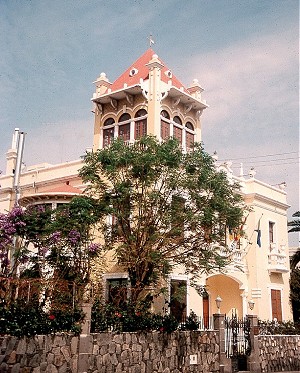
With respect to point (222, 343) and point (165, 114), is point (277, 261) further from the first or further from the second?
point (222, 343)

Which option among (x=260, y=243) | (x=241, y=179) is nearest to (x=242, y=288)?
(x=260, y=243)

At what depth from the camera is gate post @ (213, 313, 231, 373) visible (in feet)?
55.2

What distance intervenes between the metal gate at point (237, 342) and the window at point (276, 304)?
9573 mm

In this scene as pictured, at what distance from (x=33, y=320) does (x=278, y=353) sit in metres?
12.0

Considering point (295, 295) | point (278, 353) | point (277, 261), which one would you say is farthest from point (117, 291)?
point (295, 295)

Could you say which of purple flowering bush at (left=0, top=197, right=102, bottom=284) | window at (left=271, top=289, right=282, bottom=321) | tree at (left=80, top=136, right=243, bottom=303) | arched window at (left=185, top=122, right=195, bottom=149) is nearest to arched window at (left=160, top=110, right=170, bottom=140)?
arched window at (left=185, top=122, right=195, bottom=149)

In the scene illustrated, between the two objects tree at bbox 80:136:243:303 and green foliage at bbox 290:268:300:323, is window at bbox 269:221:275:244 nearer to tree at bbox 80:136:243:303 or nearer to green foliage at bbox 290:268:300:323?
green foliage at bbox 290:268:300:323

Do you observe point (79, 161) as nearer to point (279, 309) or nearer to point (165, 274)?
point (165, 274)

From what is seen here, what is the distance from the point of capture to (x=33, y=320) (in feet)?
38.3

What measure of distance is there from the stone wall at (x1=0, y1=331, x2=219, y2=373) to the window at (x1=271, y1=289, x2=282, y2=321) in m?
11.3

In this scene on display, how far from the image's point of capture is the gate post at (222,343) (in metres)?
16.8

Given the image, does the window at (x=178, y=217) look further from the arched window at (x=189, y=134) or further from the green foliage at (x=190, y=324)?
the arched window at (x=189, y=134)

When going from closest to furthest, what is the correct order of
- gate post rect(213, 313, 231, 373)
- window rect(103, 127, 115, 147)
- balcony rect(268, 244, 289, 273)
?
gate post rect(213, 313, 231, 373) < window rect(103, 127, 115, 147) < balcony rect(268, 244, 289, 273)

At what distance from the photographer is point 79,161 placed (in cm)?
2509
